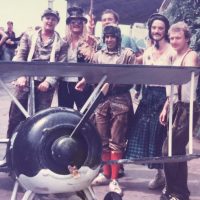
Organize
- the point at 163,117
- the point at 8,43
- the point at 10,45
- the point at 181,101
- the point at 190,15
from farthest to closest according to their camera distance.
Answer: the point at 10,45 → the point at 8,43 → the point at 190,15 → the point at 163,117 → the point at 181,101

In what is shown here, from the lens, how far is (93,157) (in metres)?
3.00

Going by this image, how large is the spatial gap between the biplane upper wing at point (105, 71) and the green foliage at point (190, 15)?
3.31 m

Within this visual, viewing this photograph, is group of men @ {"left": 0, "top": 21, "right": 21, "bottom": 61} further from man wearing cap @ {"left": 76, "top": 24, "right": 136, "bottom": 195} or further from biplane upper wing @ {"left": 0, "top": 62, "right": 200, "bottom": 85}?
biplane upper wing @ {"left": 0, "top": 62, "right": 200, "bottom": 85}

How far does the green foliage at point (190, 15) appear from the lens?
261 inches

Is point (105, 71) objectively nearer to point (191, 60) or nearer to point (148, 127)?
point (191, 60)

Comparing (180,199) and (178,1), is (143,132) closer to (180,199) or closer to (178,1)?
(180,199)

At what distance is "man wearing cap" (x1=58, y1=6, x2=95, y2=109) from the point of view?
4625mm

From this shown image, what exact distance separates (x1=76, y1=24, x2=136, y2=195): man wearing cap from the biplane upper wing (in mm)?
987

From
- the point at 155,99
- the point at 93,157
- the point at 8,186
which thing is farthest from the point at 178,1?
the point at 93,157

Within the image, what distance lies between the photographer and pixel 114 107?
4.45m

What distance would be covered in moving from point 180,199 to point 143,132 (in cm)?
79

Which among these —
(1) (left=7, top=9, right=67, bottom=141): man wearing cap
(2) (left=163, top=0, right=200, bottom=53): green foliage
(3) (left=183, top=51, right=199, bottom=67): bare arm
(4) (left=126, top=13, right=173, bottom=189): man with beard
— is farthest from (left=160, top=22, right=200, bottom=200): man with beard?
(2) (left=163, top=0, right=200, bottom=53): green foliage

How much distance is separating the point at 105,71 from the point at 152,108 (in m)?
1.46

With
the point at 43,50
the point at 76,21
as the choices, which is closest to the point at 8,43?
the point at 76,21
